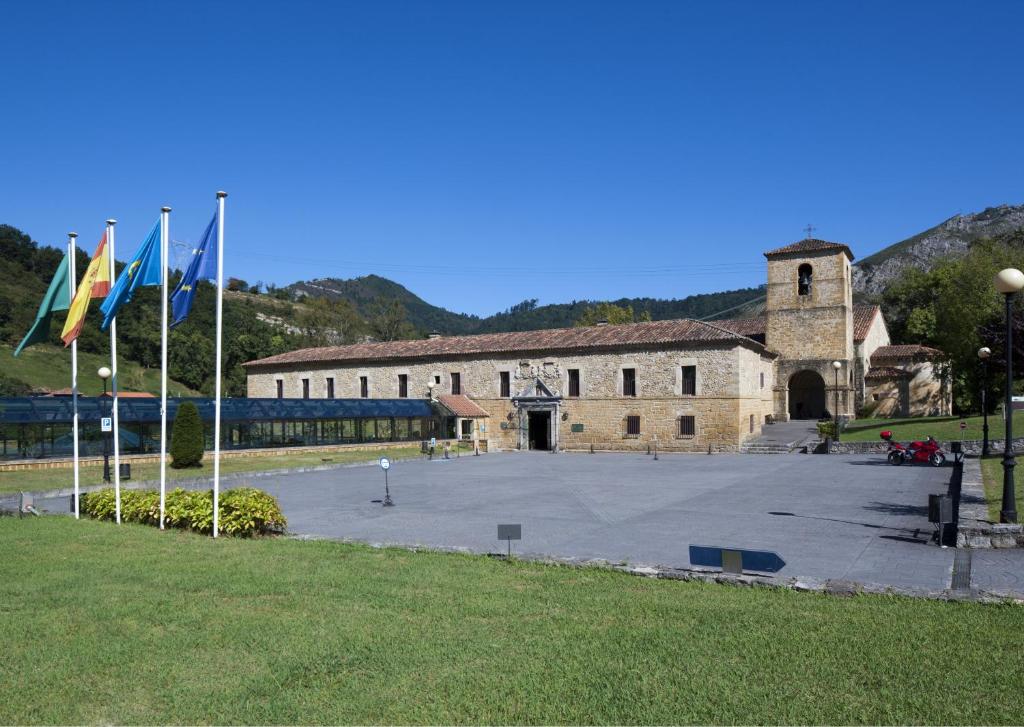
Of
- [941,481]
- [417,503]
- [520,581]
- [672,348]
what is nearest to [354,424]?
[672,348]

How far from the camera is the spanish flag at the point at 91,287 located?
47.3 feet

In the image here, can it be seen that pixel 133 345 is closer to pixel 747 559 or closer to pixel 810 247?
pixel 810 247

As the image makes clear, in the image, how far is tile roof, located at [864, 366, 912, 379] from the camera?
1877 inches

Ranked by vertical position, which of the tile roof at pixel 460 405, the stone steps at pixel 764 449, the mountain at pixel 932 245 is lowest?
the stone steps at pixel 764 449

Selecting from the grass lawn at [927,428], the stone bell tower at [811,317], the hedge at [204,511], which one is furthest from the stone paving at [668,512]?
the stone bell tower at [811,317]

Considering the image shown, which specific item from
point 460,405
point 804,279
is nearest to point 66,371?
point 460,405

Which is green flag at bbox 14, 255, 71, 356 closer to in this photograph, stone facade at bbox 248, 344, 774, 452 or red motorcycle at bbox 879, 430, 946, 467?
red motorcycle at bbox 879, 430, 946, 467

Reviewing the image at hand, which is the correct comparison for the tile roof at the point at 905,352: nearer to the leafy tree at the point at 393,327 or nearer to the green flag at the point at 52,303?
the green flag at the point at 52,303

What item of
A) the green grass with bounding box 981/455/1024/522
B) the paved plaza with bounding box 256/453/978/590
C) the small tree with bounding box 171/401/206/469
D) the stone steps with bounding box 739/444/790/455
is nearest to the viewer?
the paved plaza with bounding box 256/453/978/590

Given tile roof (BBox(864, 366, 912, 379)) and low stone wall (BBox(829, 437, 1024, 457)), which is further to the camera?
tile roof (BBox(864, 366, 912, 379))

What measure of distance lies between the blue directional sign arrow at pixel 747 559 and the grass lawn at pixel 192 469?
62.0ft

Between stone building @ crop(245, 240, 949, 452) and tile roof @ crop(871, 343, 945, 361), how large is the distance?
13cm

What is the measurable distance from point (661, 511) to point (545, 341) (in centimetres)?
2754

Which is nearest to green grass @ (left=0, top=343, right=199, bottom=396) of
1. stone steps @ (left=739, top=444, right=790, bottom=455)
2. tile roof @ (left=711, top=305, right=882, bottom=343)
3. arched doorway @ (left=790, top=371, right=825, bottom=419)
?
tile roof @ (left=711, top=305, right=882, bottom=343)
